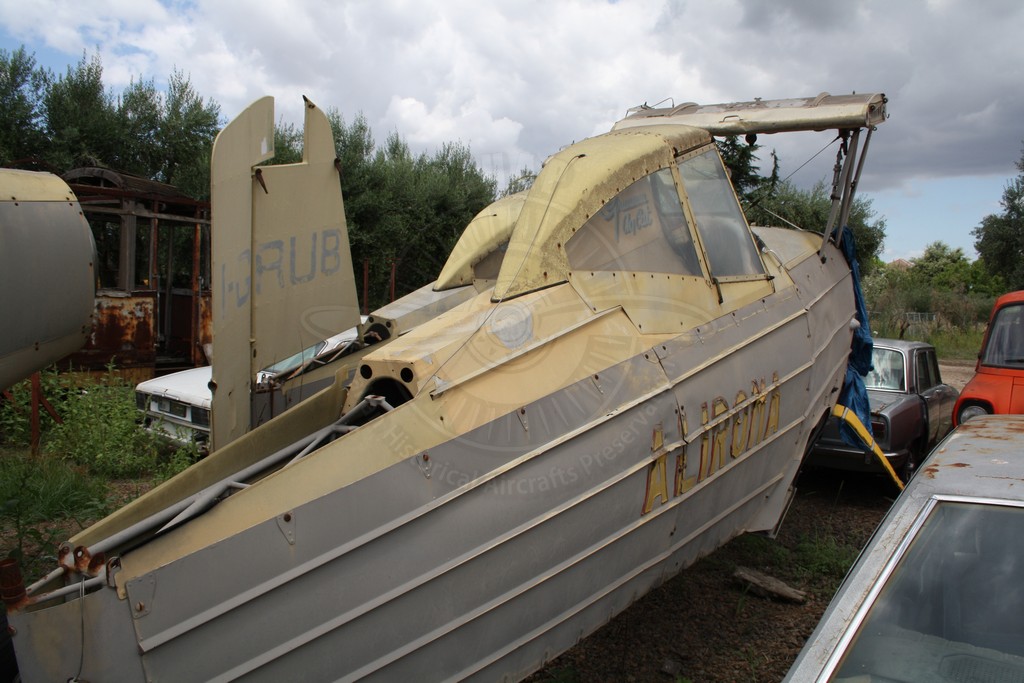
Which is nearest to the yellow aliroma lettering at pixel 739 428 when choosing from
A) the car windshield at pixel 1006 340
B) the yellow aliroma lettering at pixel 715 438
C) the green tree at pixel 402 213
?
the yellow aliroma lettering at pixel 715 438

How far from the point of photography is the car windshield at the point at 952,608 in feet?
6.79

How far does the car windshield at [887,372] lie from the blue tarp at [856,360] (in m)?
2.26

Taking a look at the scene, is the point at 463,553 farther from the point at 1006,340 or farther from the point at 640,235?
the point at 1006,340

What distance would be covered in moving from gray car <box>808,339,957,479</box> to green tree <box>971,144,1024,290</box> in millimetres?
21623

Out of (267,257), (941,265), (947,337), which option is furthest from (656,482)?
(941,265)

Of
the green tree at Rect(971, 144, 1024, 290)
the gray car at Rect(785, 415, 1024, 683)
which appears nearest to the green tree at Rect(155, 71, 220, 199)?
the gray car at Rect(785, 415, 1024, 683)

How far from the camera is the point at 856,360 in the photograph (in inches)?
232

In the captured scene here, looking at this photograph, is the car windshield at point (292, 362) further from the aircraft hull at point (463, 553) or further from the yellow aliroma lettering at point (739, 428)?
the yellow aliroma lettering at point (739, 428)

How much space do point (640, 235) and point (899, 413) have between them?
4871mm

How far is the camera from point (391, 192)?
16.8m

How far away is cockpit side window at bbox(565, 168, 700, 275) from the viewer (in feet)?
11.8

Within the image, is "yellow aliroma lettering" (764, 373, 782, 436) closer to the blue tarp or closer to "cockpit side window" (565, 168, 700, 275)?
"cockpit side window" (565, 168, 700, 275)

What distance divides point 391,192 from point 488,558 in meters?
14.9

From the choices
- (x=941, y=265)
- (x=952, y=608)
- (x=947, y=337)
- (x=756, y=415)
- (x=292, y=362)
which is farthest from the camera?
(x=941, y=265)
